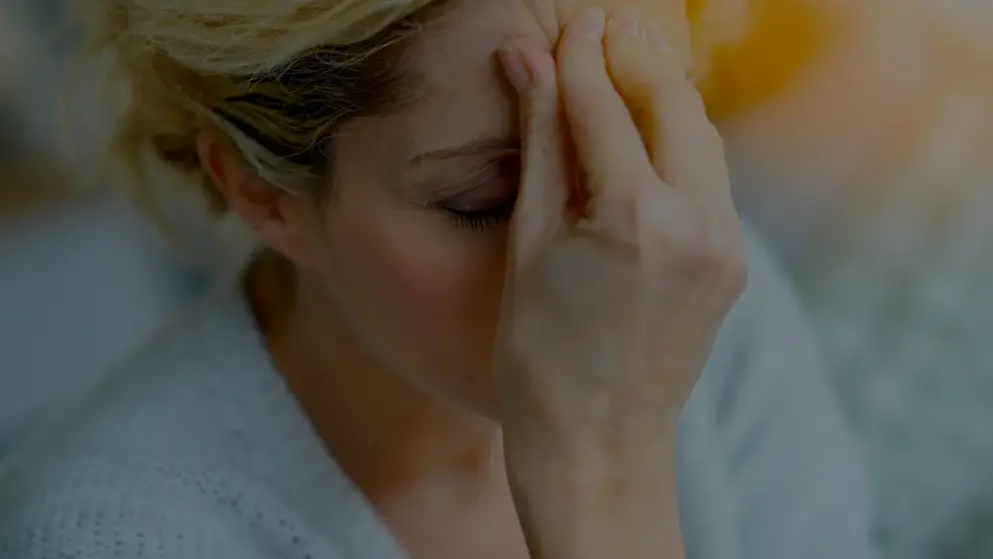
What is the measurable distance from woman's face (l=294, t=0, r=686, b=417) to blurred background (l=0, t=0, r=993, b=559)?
48 cm

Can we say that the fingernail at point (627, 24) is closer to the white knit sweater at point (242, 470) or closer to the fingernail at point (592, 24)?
the fingernail at point (592, 24)

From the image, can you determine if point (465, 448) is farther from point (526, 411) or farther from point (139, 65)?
point (139, 65)

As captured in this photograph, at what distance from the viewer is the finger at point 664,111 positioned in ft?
1.73

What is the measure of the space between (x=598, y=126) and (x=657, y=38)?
9 cm

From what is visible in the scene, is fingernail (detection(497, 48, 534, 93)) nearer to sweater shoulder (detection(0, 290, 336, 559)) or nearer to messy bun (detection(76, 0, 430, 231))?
messy bun (detection(76, 0, 430, 231))

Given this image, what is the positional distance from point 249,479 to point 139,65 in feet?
0.93

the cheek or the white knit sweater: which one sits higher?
the cheek

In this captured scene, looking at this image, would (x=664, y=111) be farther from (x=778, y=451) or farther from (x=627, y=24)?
(x=778, y=451)

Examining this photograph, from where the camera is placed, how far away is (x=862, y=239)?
101 centimetres

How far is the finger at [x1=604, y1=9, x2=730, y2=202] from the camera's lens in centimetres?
53

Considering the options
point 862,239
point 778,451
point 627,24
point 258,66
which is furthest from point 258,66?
point 862,239

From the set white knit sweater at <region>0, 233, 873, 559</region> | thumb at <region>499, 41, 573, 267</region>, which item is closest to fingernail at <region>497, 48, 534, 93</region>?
thumb at <region>499, 41, 573, 267</region>

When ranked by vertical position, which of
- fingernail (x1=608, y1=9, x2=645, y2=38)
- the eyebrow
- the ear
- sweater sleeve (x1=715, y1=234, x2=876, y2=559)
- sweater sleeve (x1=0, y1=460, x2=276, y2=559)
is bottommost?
sweater sleeve (x1=715, y1=234, x2=876, y2=559)

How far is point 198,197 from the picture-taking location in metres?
0.80
